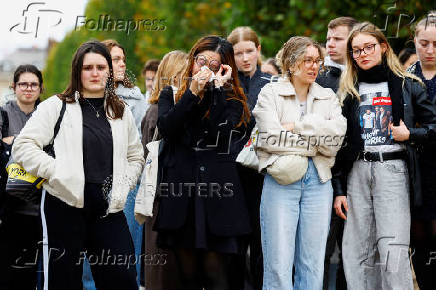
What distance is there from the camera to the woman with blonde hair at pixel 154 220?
5598 mm

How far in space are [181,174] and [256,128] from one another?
840 mm

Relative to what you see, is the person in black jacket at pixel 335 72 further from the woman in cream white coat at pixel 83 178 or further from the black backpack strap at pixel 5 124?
the black backpack strap at pixel 5 124

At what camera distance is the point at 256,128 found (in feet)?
18.7

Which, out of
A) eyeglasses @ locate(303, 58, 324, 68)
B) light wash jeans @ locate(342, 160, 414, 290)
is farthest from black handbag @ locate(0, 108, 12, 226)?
light wash jeans @ locate(342, 160, 414, 290)

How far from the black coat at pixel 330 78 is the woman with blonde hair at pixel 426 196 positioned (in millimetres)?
707

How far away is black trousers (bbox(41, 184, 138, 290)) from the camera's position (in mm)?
5004

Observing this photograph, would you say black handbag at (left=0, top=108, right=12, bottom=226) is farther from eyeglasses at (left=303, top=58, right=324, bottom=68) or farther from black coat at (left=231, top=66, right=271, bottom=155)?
eyeglasses at (left=303, top=58, right=324, bottom=68)

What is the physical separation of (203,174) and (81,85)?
1.15 metres

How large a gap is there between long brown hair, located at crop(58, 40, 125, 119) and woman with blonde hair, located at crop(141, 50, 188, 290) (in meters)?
0.44

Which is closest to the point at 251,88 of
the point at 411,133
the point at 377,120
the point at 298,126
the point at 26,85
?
the point at 298,126

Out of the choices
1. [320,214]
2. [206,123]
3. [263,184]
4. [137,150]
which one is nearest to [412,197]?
[320,214]

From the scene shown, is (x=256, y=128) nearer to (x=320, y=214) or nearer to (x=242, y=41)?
(x=320, y=214)

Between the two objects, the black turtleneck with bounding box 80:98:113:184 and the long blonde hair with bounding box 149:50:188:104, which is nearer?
→ the black turtleneck with bounding box 80:98:113:184

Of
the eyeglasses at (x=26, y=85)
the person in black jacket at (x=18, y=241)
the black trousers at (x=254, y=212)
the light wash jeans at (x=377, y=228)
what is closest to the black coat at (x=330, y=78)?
the light wash jeans at (x=377, y=228)
